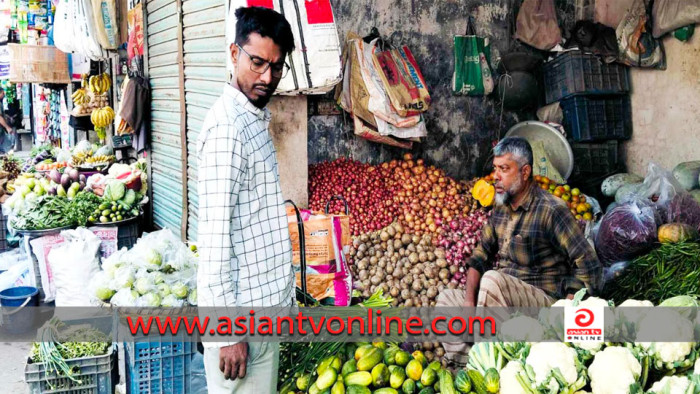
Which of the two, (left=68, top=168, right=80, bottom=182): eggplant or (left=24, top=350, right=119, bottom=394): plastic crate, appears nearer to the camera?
(left=24, top=350, right=119, bottom=394): plastic crate

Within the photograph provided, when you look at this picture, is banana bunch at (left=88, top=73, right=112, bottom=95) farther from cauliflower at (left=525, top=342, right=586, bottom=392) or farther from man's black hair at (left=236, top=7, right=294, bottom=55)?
cauliflower at (left=525, top=342, right=586, bottom=392)

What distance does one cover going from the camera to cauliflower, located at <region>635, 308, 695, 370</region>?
7.62ft

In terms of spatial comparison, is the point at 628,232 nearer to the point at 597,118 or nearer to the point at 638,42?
the point at 597,118

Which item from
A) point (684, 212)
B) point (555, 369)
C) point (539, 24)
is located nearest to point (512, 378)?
point (555, 369)

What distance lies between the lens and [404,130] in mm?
6148

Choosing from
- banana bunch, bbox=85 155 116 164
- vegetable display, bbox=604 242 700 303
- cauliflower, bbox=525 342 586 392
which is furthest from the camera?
banana bunch, bbox=85 155 116 164

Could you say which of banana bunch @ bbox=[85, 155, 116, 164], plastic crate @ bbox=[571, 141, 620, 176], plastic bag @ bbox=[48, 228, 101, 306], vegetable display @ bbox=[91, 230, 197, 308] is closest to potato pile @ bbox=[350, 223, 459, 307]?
vegetable display @ bbox=[91, 230, 197, 308]

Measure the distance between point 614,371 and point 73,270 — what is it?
4.46 meters

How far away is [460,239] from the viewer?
5.55 meters

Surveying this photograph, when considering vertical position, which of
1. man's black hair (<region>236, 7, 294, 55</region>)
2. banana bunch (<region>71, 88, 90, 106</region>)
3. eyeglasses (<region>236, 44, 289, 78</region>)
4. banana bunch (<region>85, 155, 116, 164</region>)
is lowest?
banana bunch (<region>85, 155, 116, 164</region>)

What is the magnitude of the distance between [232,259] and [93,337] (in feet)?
6.81

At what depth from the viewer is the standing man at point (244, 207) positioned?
2.25 m

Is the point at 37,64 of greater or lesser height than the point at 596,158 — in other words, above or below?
above

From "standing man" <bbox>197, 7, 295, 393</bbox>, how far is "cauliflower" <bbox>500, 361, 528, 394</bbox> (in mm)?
884
